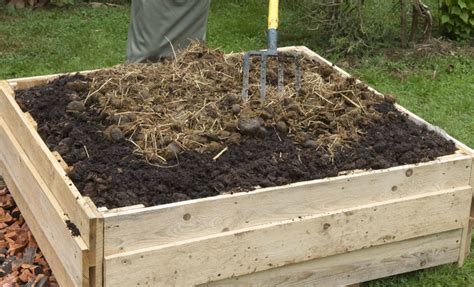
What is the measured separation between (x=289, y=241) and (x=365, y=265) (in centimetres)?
48

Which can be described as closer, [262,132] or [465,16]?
[262,132]

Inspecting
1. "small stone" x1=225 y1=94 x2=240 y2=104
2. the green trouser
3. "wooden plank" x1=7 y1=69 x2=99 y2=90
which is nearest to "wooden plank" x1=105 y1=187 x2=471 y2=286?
"small stone" x1=225 y1=94 x2=240 y2=104

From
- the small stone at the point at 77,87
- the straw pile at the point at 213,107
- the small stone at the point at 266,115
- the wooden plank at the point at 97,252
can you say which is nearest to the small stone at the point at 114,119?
the straw pile at the point at 213,107

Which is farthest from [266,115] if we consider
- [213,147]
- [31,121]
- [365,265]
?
[31,121]

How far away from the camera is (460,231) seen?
4.17 meters

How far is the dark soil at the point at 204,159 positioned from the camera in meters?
3.58

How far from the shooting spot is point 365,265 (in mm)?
3951

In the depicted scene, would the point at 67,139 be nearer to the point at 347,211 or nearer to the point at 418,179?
the point at 347,211

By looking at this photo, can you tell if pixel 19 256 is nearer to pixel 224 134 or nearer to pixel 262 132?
pixel 224 134

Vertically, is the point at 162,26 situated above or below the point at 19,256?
above

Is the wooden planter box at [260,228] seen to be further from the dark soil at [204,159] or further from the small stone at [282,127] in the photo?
the small stone at [282,127]

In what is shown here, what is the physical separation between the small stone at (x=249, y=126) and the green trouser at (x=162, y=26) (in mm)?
1383

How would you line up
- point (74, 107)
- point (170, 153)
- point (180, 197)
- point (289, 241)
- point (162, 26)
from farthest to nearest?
point (162, 26) < point (74, 107) < point (170, 153) < point (289, 241) < point (180, 197)

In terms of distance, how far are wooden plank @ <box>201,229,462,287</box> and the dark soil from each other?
38cm
